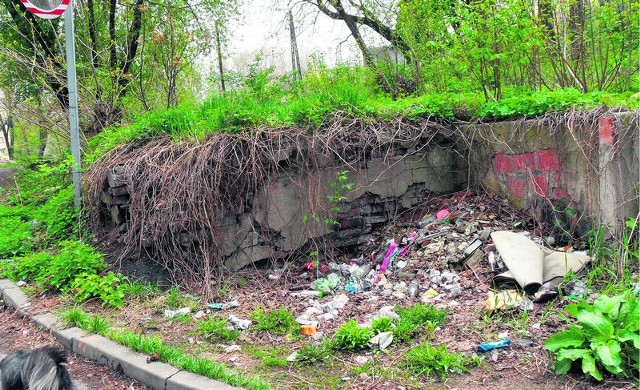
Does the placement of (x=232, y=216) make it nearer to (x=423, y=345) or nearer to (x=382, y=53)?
(x=423, y=345)

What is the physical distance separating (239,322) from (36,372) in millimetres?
2047

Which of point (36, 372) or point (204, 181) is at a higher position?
point (204, 181)

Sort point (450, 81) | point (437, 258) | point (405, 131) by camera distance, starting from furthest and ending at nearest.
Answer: point (450, 81)
point (405, 131)
point (437, 258)

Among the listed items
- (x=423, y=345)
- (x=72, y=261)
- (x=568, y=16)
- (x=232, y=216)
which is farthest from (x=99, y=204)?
(x=568, y=16)

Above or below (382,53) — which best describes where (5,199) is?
below

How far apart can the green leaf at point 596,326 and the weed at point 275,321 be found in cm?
223

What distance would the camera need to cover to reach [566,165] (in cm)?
514

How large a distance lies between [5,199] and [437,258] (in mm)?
9618

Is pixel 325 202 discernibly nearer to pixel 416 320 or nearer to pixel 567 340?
pixel 416 320

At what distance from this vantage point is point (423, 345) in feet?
11.8

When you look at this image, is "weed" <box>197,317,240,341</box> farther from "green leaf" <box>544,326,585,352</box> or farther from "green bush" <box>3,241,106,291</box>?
"green leaf" <box>544,326,585,352</box>

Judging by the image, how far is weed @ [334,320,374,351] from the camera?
3742mm

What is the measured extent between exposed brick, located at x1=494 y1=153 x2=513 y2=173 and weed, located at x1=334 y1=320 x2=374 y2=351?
309cm

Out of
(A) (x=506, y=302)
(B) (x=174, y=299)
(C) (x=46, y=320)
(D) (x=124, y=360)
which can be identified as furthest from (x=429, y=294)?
(C) (x=46, y=320)
